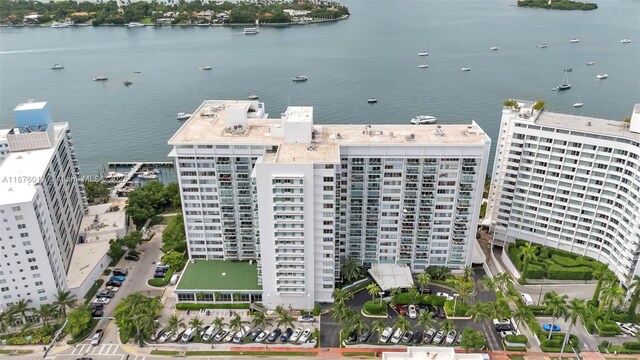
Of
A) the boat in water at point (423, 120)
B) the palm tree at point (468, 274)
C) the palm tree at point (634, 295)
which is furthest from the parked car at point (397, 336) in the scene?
the boat in water at point (423, 120)

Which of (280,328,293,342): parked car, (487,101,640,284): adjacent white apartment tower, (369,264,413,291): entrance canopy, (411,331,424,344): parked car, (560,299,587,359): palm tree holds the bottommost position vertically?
(411,331,424,344): parked car

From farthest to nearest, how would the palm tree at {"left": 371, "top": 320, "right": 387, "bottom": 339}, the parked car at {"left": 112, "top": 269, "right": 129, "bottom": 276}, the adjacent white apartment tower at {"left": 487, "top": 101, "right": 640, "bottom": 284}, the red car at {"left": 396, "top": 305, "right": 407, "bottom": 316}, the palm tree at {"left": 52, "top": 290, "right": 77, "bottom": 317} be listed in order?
the parked car at {"left": 112, "top": 269, "right": 129, "bottom": 276} → the adjacent white apartment tower at {"left": 487, "top": 101, "right": 640, "bottom": 284} → the red car at {"left": 396, "top": 305, "right": 407, "bottom": 316} → the palm tree at {"left": 52, "top": 290, "right": 77, "bottom": 317} → the palm tree at {"left": 371, "top": 320, "right": 387, "bottom": 339}

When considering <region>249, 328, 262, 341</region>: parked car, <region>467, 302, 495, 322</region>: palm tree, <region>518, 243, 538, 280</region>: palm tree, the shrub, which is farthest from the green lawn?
<region>518, 243, 538, 280</region>: palm tree

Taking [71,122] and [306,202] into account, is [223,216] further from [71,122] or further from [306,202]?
[71,122]

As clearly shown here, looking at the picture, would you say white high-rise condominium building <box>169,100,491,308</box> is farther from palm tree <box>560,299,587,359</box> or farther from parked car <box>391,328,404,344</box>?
palm tree <box>560,299,587,359</box>

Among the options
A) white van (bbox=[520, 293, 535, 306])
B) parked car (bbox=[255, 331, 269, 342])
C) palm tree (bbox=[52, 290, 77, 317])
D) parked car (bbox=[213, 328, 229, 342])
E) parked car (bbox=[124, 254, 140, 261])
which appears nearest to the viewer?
parked car (bbox=[255, 331, 269, 342])

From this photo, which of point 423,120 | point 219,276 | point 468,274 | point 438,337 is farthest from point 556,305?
point 423,120

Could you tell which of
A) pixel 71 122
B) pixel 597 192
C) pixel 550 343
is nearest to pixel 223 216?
pixel 550 343

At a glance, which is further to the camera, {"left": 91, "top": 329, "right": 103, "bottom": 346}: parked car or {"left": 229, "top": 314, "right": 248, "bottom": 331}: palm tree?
{"left": 91, "top": 329, "right": 103, "bottom": 346}: parked car
